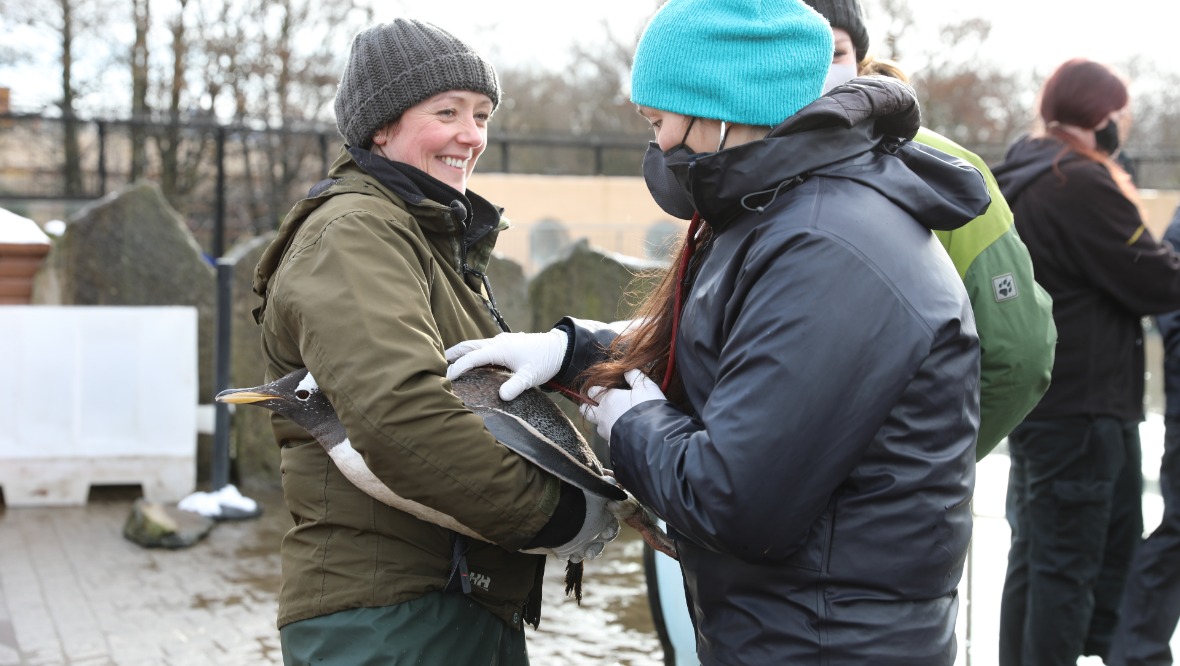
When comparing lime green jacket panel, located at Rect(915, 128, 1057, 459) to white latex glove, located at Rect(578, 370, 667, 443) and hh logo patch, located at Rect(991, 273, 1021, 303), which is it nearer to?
hh logo patch, located at Rect(991, 273, 1021, 303)

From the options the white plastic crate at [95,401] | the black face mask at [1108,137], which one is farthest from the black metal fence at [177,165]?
the black face mask at [1108,137]

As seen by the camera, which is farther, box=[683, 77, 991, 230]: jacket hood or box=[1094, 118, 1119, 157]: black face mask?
box=[1094, 118, 1119, 157]: black face mask

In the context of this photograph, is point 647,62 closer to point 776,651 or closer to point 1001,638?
point 776,651

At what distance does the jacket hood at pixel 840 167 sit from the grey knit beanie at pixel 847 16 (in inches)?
37.4

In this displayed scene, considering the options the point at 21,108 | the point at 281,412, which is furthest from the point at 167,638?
the point at 21,108

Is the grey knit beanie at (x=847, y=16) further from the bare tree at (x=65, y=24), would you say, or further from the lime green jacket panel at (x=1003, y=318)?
the bare tree at (x=65, y=24)

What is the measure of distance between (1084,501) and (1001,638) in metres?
0.59

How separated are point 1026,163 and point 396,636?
2.77 m

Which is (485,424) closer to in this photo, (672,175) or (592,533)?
(592,533)

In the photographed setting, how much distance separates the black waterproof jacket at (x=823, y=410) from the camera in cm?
165

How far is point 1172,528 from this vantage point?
158 inches

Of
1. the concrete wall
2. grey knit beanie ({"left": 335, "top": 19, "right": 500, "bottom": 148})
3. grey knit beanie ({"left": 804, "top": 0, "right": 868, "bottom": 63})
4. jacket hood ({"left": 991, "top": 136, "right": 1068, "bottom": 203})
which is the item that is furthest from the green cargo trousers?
the concrete wall

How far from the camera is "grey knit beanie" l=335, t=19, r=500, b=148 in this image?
2.41 meters

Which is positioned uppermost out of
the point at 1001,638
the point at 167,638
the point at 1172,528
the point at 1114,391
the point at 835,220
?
the point at 835,220
